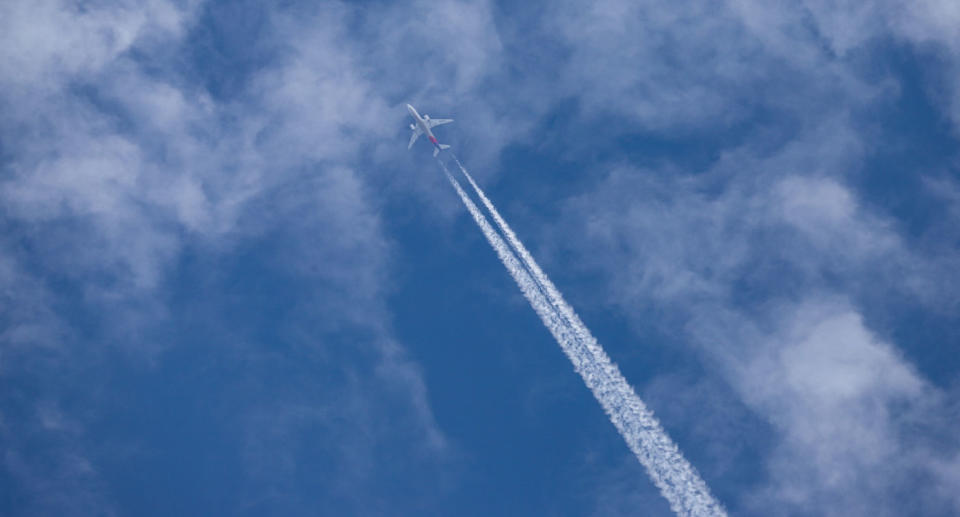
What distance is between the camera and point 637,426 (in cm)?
10406

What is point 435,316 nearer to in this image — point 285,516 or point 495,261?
point 495,261

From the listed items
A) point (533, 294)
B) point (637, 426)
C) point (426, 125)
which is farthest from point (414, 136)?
point (637, 426)

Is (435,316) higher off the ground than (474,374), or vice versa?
(435,316)

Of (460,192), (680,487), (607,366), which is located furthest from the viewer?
(460,192)

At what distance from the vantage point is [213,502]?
Result: 148 metres

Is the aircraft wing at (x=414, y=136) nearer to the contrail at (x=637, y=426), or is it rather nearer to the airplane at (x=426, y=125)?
the airplane at (x=426, y=125)

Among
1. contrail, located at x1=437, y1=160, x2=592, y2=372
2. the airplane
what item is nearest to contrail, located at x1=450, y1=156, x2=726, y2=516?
contrail, located at x1=437, y1=160, x2=592, y2=372

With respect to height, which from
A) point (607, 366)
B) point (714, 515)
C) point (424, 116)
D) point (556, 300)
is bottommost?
point (714, 515)

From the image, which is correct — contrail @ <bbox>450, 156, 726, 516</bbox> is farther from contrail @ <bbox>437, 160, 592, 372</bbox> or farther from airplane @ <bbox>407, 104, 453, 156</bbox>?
Answer: airplane @ <bbox>407, 104, 453, 156</bbox>

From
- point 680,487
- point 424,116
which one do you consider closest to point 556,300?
point 680,487

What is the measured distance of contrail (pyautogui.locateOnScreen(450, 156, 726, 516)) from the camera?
330 feet

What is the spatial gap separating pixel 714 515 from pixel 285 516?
76.0m

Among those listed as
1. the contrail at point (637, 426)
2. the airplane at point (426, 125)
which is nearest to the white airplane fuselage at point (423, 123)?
the airplane at point (426, 125)

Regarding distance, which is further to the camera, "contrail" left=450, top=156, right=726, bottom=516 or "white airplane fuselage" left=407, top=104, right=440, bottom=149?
"white airplane fuselage" left=407, top=104, right=440, bottom=149
